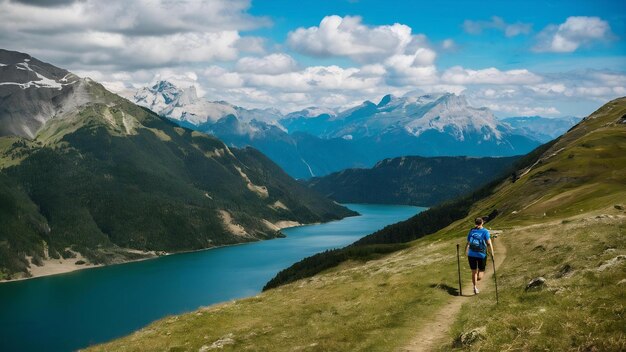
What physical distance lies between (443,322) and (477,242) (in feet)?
27.8

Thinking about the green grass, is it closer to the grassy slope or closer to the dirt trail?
the grassy slope

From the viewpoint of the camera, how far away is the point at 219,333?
4378 centimetres

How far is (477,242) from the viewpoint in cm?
4312

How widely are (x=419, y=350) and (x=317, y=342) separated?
7729 mm

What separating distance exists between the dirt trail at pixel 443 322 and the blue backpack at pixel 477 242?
3429mm

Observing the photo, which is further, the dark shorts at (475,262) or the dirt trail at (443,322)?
the dark shorts at (475,262)

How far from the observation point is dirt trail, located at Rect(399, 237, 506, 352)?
32.3m

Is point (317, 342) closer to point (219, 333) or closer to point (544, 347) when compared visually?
point (219, 333)

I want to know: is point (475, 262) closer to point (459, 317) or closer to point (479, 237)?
point (479, 237)

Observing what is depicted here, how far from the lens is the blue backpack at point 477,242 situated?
4294 centimetres

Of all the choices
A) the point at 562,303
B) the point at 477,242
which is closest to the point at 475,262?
the point at 477,242

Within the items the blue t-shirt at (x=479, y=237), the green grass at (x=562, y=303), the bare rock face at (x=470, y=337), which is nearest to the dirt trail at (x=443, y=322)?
the green grass at (x=562, y=303)

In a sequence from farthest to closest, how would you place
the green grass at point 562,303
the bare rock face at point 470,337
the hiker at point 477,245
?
the hiker at point 477,245
the bare rock face at point 470,337
the green grass at point 562,303

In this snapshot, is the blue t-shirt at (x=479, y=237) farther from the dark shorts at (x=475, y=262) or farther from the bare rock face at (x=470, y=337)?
the bare rock face at (x=470, y=337)
